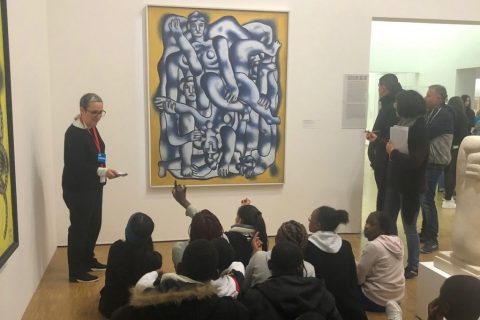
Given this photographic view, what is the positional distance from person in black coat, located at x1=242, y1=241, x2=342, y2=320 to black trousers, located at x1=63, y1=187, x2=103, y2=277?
6.22ft

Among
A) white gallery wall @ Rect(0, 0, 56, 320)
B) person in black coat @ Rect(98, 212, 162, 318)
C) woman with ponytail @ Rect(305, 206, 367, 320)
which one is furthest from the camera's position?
white gallery wall @ Rect(0, 0, 56, 320)

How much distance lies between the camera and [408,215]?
346 centimetres

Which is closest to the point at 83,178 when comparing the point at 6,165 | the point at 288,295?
the point at 6,165

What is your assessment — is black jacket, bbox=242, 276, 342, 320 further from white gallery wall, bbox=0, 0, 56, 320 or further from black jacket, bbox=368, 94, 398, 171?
black jacket, bbox=368, 94, 398, 171

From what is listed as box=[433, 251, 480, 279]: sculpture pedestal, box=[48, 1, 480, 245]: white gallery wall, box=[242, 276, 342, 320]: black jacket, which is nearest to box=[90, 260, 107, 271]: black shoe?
box=[48, 1, 480, 245]: white gallery wall

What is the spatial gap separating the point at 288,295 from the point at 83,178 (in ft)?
6.71

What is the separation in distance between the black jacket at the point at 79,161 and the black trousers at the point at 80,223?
0.20 ft

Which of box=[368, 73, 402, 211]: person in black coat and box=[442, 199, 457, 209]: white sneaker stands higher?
box=[368, 73, 402, 211]: person in black coat

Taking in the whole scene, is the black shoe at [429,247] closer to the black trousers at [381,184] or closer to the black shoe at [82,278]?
the black trousers at [381,184]

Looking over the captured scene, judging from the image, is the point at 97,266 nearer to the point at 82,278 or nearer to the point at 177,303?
the point at 82,278

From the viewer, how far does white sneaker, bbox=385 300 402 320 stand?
109 inches

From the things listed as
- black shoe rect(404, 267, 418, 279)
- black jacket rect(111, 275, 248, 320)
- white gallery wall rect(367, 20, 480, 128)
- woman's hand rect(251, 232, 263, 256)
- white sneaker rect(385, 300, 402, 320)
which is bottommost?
black shoe rect(404, 267, 418, 279)

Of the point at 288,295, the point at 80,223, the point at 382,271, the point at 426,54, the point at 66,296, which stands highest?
the point at 426,54

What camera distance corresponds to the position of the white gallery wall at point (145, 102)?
3926 mm
